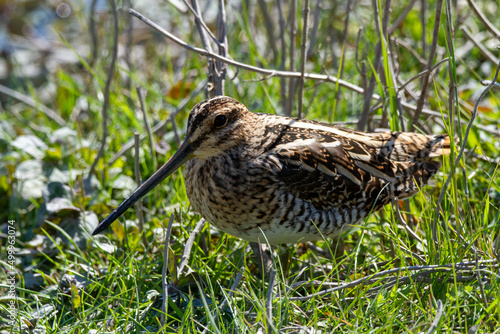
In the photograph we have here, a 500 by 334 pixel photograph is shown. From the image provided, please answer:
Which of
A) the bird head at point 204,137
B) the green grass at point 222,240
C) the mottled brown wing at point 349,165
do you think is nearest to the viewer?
the green grass at point 222,240

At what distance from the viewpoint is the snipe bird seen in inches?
105

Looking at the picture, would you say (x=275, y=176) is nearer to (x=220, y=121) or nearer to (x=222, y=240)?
(x=220, y=121)

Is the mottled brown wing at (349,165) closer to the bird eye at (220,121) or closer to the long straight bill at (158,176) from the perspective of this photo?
the bird eye at (220,121)

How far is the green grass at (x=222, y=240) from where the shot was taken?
7.85ft

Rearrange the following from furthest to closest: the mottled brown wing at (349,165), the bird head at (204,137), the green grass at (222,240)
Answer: the mottled brown wing at (349,165) → the bird head at (204,137) → the green grass at (222,240)

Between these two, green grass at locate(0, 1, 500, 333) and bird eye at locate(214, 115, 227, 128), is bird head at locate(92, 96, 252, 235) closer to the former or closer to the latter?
bird eye at locate(214, 115, 227, 128)

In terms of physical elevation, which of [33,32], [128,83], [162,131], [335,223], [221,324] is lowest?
[221,324]

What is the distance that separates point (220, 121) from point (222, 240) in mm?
692

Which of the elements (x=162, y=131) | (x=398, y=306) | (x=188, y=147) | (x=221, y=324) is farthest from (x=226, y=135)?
(x=162, y=131)

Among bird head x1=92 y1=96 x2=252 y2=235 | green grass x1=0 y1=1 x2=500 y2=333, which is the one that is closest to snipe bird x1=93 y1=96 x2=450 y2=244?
bird head x1=92 y1=96 x2=252 y2=235

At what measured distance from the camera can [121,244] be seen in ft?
10.3

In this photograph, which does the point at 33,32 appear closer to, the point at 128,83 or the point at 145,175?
the point at 128,83

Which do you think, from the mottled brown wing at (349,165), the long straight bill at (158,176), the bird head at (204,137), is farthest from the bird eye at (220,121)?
the mottled brown wing at (349,165)

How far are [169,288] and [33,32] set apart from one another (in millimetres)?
5243
